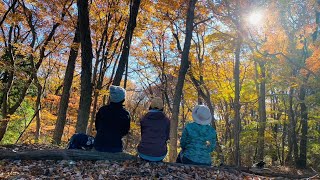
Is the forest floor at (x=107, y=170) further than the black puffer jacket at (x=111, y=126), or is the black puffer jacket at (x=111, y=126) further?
the black puffer jacket at (x=111, y=126)

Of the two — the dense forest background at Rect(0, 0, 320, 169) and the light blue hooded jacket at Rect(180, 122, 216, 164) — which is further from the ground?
the dense forest background at Rect(0, 0, 320, 169)

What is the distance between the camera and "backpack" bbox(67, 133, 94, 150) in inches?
194

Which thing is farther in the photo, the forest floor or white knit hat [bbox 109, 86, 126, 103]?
white knit hat [bbox 109, 86, 126, 103]

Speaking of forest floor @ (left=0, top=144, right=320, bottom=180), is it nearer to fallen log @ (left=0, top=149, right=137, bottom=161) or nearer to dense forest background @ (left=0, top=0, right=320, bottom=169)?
fallen log @ (left=0, top=149, right=137, bottom=161)

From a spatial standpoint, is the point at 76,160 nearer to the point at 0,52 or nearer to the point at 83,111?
the point at 83,111

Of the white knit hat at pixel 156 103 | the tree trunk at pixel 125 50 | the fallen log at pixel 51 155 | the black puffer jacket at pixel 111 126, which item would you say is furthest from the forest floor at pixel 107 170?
the tree trunk at pixel 125 50

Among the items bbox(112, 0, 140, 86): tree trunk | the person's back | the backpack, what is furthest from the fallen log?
bbox(112, 0, 140, 86): tree trunk

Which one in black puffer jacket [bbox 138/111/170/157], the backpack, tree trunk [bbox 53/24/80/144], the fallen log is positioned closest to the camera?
the fallen log

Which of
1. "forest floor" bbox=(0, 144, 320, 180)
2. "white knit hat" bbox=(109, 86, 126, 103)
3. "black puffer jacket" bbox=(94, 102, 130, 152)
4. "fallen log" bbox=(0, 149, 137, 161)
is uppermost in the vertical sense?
"white knit hat" bbox=(109, 86, 126, 103)

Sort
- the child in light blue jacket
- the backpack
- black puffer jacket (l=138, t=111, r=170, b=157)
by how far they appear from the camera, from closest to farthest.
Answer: black puffer jacket (l=138, t=111, r=170, b=157)
the child in light blue jacket
the backpack

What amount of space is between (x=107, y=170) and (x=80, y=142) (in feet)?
3.74

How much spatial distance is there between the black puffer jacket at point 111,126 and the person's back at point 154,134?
0.36 meters

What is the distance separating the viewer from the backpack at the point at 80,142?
4930 mm

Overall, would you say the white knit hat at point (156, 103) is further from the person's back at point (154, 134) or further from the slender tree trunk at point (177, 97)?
the slender tree trunk at point (177, 97)
